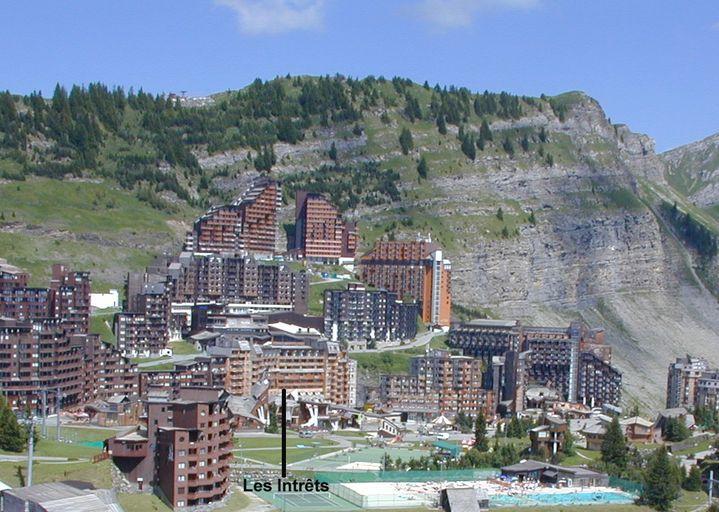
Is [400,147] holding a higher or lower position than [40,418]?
higher

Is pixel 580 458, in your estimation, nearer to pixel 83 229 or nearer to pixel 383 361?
pixel 383 361

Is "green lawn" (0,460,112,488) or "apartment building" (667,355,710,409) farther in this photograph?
"apartment building" (667,355,710,409)

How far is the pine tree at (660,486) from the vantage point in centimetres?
6152

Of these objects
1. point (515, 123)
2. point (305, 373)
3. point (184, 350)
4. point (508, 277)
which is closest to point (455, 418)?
point (305, 373)

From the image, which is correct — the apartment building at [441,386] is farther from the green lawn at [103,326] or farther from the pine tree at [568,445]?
the green lawn at [103,326]

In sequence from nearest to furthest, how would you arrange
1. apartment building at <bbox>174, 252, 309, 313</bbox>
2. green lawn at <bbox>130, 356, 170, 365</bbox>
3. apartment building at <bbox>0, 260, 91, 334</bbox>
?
apartment building at <bbox>0, 260, 91, 334</bbox> → green lawn at <bbox>130, 356, 170, 365</bbox> → apartment building at <bbox>174, 252, 309, 313</bbox>

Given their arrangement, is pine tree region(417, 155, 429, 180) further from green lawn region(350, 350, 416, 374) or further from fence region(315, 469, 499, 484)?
fence region(315, 469, 499, 484)

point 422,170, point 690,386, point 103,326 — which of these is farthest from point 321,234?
point 690,386

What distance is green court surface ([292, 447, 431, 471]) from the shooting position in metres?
66.3

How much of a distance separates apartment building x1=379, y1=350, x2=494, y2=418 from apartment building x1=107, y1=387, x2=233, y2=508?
40203mm

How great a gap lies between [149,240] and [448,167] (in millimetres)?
45855

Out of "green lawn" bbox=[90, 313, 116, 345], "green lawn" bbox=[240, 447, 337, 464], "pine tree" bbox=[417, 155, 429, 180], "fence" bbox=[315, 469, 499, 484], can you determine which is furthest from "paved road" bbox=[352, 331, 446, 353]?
"fence" bbox=[315, 469, 499, 484]

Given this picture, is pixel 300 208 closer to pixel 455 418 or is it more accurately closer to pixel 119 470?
pixel 455 418

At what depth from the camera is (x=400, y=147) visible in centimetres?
15475
